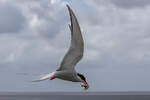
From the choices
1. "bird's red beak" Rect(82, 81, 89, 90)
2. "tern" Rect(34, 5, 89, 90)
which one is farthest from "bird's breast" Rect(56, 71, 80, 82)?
"bird's red beak" Rect(82, 81, 89, 90)

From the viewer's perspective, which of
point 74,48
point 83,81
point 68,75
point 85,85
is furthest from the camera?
point 83,81

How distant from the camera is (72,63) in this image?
17297mm

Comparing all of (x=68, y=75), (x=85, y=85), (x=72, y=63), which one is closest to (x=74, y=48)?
(x=72, y=63)

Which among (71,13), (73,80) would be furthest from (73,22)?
(73,80)

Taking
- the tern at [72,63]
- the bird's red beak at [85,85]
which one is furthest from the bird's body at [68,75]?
the bird's red beak at [85,85]

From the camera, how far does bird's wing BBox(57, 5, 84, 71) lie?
1488 centimetres

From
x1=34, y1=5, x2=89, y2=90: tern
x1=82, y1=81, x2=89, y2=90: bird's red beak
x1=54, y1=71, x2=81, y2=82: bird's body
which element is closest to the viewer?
x1=34, y1=5, x2=89, y2=90: tern

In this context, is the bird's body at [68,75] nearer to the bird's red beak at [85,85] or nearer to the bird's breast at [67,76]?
the bird's breast at [67,76]

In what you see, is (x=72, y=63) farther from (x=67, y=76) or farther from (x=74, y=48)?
(x=74, y=48)

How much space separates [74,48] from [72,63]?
1079 millimetres

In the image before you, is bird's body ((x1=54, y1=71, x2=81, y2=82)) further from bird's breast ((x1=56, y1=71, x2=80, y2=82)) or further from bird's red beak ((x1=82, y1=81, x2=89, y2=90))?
bird's red beak ((x1=82, y1=81, x2=89, y2=90))

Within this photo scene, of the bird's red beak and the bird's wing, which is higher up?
the bird's wing

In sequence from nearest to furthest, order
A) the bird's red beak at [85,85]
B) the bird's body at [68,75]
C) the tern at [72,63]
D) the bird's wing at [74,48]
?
the bird's wing at [74,48] < the tern at [72,63] < the bird's red beak at [85,85] < the bird's body at [68,75]

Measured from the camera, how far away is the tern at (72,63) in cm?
1571
